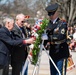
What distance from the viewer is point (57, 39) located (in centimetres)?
574

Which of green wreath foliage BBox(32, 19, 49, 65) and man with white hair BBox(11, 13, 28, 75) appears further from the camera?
man with white hair BBox(11, 13, 28, 75)

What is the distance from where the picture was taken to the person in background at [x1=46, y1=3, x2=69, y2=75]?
5738 millimetres

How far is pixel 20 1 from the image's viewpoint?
1923 inches

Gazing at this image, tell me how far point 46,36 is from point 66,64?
28.6 inches

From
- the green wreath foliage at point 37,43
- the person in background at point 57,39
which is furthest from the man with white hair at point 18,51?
the person in background at point 57,39

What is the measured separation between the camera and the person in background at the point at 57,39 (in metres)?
5.74

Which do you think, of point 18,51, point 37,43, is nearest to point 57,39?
point 37,43

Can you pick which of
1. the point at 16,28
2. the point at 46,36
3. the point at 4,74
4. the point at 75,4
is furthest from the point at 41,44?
the point at 75,4

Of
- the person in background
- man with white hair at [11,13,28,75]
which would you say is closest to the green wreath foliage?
the person in background

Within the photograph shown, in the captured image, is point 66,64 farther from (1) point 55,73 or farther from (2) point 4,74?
(2) point 4,74

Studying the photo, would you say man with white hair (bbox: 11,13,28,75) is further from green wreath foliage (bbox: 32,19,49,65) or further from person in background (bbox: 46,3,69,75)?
person in background (bbox: 46,3,69,75)

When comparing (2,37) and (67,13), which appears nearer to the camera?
(2,37)

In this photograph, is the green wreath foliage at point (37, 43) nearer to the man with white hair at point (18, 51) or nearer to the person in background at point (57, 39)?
the person in background at point (57, 39)

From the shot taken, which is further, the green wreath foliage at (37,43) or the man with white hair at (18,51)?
the man with white hair at (18,51)
